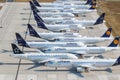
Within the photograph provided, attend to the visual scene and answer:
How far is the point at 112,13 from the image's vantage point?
116562mm

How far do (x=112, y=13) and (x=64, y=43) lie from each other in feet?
147

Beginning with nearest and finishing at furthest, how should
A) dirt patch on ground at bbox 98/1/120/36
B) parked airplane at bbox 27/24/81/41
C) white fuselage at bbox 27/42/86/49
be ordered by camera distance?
white fuselage at bbox 27/42/86/49 < parked airplane at bbox 27/24/81/41 < dirt patch on ground at bbox 98/1/120/36

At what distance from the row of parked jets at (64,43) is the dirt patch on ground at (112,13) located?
5614 millimetres

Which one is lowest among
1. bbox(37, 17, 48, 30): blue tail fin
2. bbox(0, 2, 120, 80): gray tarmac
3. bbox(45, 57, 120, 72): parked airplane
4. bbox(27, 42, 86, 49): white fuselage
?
bbox(0, 2, 120, 80): gray tarmac

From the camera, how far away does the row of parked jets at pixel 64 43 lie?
→ 67375mm

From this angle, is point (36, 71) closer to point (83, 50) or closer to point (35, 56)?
point (35, 56)

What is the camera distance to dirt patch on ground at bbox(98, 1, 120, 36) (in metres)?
99.7

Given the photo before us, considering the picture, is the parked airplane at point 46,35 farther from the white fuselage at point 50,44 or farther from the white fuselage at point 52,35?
the white fuselage at point 50,44

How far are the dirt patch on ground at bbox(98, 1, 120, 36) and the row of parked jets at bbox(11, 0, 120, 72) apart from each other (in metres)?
5.61

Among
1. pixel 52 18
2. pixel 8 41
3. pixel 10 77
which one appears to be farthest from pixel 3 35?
pixel 10 77

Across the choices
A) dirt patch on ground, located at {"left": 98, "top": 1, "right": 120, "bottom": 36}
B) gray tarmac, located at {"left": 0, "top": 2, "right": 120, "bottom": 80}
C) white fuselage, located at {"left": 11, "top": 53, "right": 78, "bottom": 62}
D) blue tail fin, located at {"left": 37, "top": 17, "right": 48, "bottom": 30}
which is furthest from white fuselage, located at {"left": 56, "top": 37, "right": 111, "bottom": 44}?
blue tail fin, located at {"left": 37, "top": 17, "right": 48, "bottom": 30}

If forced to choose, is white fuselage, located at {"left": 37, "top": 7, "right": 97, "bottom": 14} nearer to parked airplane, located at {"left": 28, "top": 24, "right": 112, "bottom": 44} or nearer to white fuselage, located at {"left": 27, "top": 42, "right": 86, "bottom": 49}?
parked airplane, located at {"left": 28, "top": 24, "right": 112, "bottom": 44}

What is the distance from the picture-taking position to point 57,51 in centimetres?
7419

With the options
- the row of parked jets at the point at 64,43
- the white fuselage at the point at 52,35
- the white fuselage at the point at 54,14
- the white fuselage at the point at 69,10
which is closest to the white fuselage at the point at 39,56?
the row of parked jets at the point at 64,43
